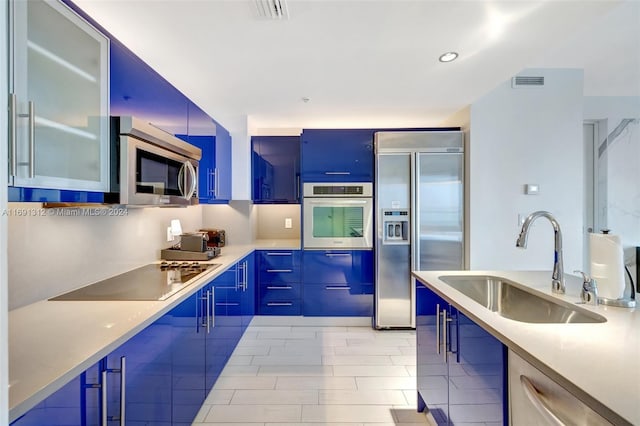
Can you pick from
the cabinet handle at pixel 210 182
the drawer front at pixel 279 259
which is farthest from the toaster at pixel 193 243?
the drawer front at pixel 279 259

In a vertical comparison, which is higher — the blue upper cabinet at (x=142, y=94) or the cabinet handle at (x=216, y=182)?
the blue upper cabinet at (x=142, y=94)

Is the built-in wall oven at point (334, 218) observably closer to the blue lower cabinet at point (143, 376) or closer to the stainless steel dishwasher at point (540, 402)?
the blue lower cabinet at point (143, 376)

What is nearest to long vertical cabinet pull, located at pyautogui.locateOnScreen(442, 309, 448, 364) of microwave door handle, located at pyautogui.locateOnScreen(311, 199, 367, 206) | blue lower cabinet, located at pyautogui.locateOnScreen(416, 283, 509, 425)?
blue lower cabinet, located at pyautogui.locateOnScreen(416, 283, 509, 425)

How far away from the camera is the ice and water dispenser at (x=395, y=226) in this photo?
324 centimetres

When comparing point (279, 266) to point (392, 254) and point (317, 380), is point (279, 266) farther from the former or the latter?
point (317, 380)

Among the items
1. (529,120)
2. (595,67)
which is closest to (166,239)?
(529,120)

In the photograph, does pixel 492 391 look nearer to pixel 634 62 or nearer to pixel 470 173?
pixel 470 173

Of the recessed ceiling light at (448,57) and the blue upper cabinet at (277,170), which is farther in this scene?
the blue upper cabinet at (277,170)

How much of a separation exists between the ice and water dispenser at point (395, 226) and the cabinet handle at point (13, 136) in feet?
9.34

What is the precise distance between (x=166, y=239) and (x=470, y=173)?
2884mm

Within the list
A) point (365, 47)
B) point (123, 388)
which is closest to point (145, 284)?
point (123, 388)

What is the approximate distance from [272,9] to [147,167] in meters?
1.00

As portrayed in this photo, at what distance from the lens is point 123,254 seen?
2010mm

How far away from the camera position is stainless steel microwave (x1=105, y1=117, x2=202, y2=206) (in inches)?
53.7
